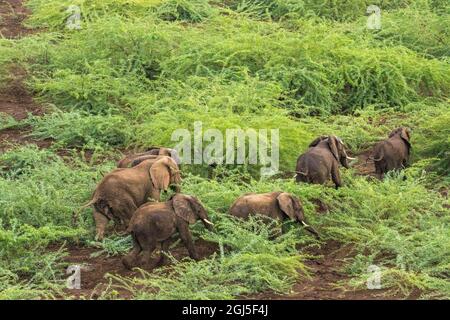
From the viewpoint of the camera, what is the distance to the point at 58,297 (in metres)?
7.05

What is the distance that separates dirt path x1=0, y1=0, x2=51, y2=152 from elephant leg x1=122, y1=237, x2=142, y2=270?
331cm

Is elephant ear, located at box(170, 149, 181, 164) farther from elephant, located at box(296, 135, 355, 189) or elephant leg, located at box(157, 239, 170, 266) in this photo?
elephant leg, located at box(157, 239, 170, 266)

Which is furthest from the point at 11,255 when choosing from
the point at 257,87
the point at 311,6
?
the point at 311,6

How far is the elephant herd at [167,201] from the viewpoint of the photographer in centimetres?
750

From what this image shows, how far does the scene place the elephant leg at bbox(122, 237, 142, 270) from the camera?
24.7 feet

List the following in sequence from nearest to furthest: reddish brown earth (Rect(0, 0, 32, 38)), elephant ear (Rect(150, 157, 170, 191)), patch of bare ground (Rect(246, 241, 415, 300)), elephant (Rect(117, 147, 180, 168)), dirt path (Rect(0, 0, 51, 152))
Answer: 1. patch of bare ground (Rect(246, 241, 415, 300))
2. elephant ear (Rect(150, 157, 170, 191))
3. elephant (Rect(117, 147, 180, 168))
4. dirt path (Rect(0, 0, 51, 152))
5. reddish brown earth (Rect(0, 0, 32, 38))

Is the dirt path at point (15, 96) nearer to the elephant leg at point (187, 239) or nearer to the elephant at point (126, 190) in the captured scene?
the elephant at point (126, 190)

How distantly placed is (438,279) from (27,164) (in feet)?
14.8

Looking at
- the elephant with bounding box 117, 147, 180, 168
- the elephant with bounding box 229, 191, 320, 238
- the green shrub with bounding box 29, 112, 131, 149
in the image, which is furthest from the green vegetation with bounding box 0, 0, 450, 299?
the elephant with bounding box 117, 147, 180, 168

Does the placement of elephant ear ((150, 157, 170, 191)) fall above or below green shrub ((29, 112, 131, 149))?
below

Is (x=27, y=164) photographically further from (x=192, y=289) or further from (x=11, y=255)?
(x=192, y=289)

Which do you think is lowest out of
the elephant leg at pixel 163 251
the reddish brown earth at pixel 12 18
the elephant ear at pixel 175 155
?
the elephant leg at pixel 163 251

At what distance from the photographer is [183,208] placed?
24.8ft

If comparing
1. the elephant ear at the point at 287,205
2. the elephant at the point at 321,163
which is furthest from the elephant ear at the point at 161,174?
the elephant at the point at 321,163
